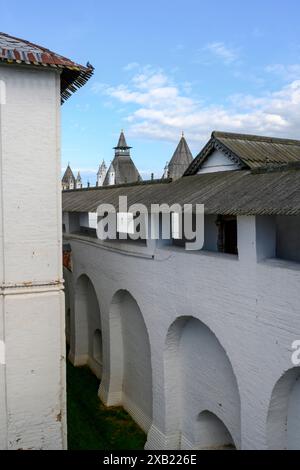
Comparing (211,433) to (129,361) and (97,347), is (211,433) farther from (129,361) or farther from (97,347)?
(97,347)

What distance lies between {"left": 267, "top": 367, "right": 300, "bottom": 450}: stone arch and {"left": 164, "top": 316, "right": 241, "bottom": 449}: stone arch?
3.48 ft

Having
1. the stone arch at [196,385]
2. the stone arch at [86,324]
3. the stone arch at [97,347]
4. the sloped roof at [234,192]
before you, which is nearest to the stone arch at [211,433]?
the stone arch at [196,385]

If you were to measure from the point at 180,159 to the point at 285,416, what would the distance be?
23272 mm

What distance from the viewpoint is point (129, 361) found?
39.2ft

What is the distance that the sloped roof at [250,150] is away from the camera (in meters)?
9.56

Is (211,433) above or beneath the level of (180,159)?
beneath

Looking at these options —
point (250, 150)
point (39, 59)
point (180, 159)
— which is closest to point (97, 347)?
point (250, 150)

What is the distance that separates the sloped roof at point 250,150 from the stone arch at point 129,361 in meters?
3.84

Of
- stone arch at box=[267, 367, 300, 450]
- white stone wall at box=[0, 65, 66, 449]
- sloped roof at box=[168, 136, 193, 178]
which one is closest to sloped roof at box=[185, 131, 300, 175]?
white stone wall at box=[0, 65, 66, 449]

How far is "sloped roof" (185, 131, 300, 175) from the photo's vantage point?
376 inches

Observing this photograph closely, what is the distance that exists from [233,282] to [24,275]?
345cm

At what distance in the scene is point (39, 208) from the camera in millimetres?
7605
